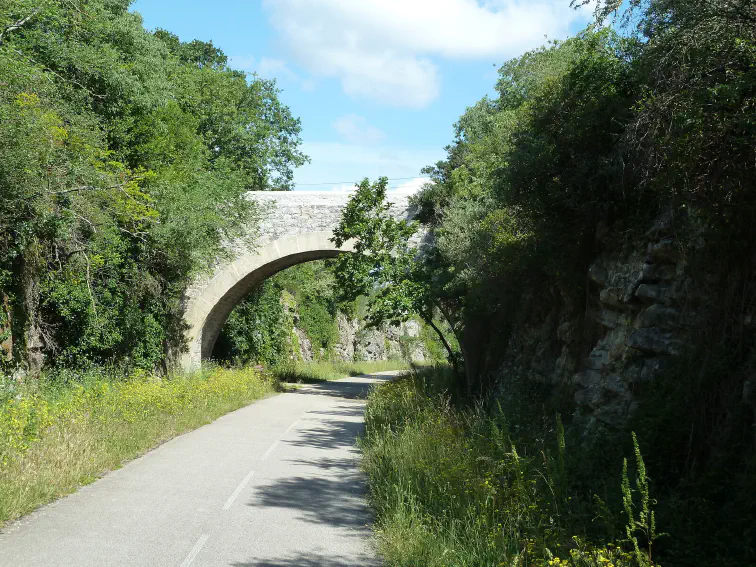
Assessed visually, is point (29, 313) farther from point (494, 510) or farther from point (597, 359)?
point (494, 510)

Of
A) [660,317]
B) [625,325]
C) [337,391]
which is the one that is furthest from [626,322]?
[337,391]

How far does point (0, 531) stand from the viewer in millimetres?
5910

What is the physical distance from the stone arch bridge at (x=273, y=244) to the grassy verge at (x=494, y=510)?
46.9 feet

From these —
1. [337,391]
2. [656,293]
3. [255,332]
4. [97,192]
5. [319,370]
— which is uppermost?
[97,192]

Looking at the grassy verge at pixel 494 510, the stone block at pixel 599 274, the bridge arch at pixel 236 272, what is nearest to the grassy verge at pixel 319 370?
the bridge arch at pixel 236 272

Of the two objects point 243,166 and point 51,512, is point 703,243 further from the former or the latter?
point 243,166

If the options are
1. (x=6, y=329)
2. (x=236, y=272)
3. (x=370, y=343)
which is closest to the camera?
(x=6, y=329)

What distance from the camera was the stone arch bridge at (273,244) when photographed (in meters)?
22.2

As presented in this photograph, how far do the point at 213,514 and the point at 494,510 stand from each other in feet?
8.77

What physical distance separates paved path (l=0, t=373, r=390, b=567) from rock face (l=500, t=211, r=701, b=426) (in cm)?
287

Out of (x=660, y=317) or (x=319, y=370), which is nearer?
(x=660, y=317)

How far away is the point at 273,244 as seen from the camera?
22.3m

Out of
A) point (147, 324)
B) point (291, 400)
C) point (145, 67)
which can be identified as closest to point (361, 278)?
point (291, 400)

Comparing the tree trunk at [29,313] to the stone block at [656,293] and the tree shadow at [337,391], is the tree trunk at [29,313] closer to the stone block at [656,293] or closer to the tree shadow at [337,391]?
the tree shadow at [337,391]
